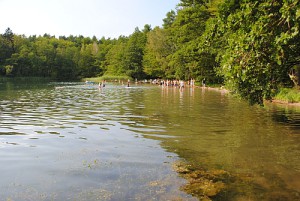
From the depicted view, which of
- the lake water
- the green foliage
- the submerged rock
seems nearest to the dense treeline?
the green foliage

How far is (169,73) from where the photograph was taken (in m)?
81.2

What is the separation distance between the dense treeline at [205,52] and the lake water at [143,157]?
2.62m

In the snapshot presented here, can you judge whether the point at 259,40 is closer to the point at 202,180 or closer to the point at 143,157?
the point at 202,180

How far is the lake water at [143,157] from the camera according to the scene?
25.3 feet

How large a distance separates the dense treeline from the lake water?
2616 millimetres

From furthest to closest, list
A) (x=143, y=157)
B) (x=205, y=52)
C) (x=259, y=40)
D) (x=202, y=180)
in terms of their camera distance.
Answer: (x=205, y=52) → (x=143, y=157) → (x=259, y=40) → (x=202, y=180)

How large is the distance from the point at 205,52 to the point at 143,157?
1758 inches

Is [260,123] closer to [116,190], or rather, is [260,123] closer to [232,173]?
[232,173]

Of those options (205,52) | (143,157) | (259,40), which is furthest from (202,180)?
(205,52)

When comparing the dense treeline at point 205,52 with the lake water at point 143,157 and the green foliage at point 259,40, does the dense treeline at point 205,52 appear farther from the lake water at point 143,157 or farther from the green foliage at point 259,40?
the lake water at point 143,157

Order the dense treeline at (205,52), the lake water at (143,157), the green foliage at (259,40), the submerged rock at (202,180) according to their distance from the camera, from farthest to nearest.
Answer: the dense treeline at (205,52), the green foliage at (259,40), the lake water at (143,157), the submerged rock at (202,180)

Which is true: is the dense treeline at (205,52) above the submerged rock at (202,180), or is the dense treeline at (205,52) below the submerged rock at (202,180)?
above

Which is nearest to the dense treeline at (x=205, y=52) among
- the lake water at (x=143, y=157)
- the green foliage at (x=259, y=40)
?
the green foliage at (x=259, y=40)

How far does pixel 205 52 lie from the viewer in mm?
53344
